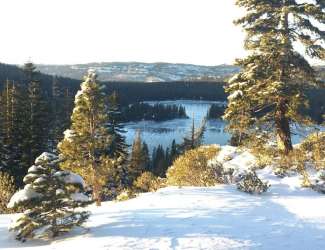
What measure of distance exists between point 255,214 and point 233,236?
2226 millimetres

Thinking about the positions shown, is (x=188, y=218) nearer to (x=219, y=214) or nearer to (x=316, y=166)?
(x=219, y=214)

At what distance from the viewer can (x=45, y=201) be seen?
11.8 m

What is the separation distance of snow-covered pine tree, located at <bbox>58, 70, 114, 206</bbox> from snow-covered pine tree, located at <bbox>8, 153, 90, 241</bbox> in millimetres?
14322

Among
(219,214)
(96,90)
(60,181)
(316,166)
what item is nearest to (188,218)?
(219,214)

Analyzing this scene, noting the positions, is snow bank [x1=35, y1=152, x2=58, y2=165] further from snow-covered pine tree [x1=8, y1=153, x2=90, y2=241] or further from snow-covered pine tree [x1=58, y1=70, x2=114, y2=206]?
snow-covered pine tree [x1=58, y1=70, x2=114, y2=206]

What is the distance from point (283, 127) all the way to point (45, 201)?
13394 mm

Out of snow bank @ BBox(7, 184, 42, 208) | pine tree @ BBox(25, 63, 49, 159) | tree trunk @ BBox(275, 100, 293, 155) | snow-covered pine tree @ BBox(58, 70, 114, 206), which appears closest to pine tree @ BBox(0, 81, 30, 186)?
pine tree @ BBox(25, 63, 49, 159)

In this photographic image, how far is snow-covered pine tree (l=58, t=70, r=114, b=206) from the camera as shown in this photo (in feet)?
86.5

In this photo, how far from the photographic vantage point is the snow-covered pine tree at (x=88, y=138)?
2636 centimetres

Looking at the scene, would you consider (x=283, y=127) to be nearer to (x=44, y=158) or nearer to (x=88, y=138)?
(x=88, y=138)

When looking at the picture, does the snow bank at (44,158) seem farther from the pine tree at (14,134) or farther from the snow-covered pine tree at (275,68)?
the pine tree at (14,134)

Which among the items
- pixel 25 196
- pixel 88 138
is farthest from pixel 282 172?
pixel 88 138

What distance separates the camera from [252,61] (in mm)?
21828

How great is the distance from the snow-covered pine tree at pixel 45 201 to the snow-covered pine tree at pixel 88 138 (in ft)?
47.0
